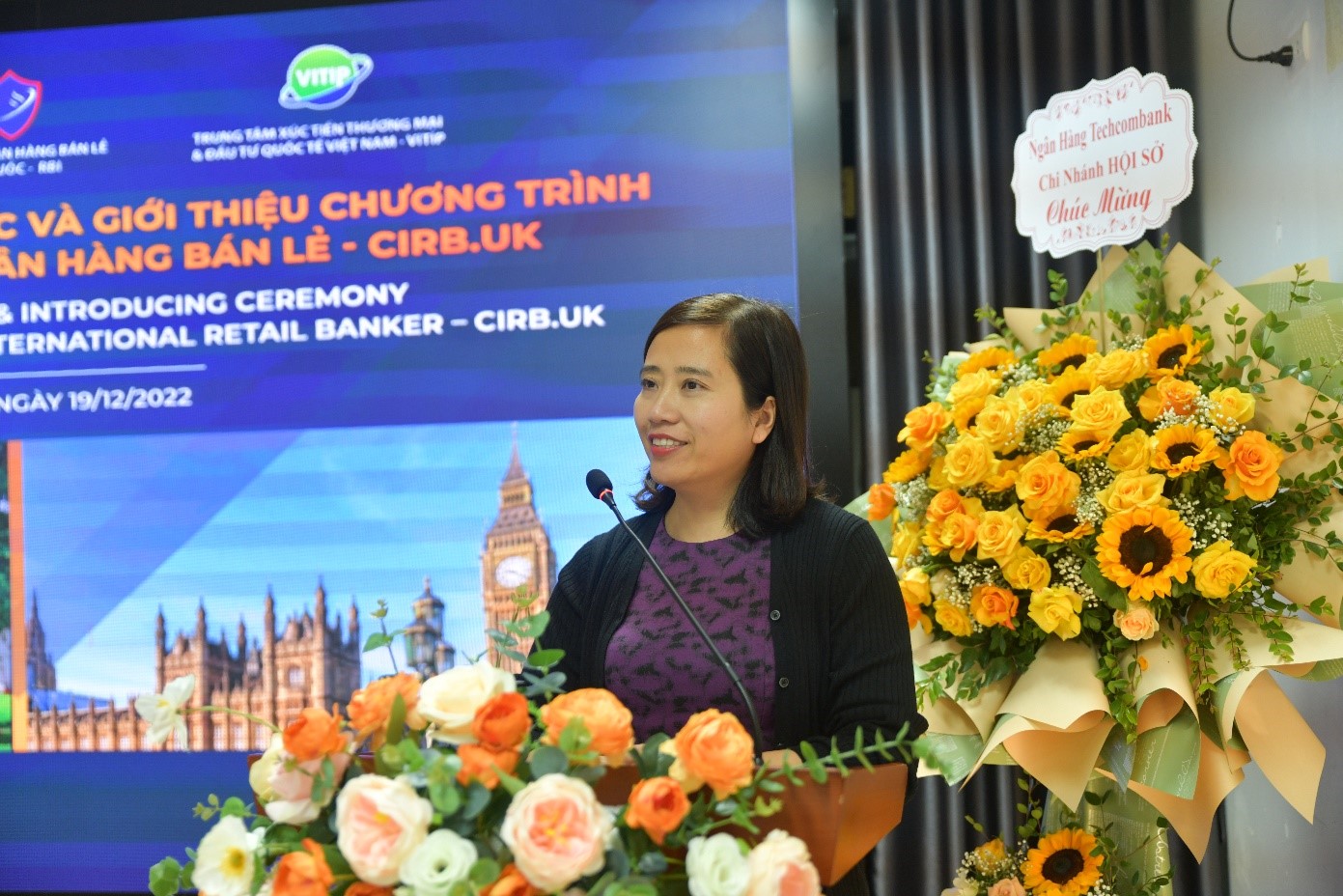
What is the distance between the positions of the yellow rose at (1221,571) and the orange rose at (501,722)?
1199 mm

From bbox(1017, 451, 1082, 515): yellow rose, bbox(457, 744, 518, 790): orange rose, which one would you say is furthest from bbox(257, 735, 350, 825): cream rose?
bbox(1017, 451, 1082, 515): yellow rose

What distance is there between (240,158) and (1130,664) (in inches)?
103

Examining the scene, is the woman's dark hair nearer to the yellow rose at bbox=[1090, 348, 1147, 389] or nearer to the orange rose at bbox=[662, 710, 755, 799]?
the yellow rose at bbox=[1090, 348, 1147, 389]

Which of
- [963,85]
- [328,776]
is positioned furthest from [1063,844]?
[963,85]

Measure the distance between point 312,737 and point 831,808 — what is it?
42 centimetres

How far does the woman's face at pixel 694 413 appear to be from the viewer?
5.65 ft

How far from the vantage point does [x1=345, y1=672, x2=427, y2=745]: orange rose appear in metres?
1.01

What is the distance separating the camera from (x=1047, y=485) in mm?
1909

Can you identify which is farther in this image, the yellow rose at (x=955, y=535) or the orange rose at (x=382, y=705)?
the yellow rose at (x=955, y=535)

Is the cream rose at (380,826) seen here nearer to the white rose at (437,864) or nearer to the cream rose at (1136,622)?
the white rose at (437,864)

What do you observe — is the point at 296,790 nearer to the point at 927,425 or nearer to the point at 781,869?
the point at 781,869

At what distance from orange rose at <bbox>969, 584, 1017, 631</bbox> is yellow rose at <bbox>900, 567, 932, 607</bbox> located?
4.2 inches

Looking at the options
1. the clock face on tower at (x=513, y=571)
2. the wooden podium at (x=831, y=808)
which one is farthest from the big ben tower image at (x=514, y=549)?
the wooden podium at (x=831, y=808)

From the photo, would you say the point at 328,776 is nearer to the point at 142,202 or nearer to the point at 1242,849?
the point at 1242,849
